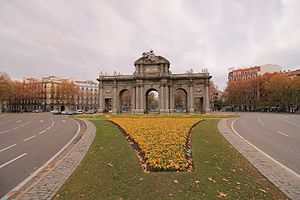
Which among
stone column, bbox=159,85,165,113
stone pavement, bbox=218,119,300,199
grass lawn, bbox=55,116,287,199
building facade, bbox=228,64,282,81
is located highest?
building facade, bbox=228,64,282,81

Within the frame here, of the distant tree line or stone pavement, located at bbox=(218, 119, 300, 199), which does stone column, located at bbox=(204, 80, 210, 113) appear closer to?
the distant tree line

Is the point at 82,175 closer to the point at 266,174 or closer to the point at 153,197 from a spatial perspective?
the point at 153,197

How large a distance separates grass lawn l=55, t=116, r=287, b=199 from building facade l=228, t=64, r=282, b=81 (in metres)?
104

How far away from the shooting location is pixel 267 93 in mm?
73250

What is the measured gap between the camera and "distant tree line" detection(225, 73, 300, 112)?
60.8 metres

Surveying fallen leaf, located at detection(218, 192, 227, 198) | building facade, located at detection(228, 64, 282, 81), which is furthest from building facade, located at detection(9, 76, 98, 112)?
fallen leaf, located at detection(218, 192, 227, 198)

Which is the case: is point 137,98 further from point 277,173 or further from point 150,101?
point 150,101

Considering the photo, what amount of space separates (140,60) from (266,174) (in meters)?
49.3

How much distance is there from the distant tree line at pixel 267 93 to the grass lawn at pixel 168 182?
220ft

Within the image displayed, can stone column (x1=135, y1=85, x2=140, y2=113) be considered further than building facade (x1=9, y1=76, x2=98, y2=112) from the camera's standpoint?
No

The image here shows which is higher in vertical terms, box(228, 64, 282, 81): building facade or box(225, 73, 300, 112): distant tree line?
box(228, 64, 282, 81): building facade

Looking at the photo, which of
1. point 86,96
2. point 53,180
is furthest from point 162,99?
point 86,96

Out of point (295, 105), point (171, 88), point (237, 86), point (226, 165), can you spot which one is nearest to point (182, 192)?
point (226, 165)

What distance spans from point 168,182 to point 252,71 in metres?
114
